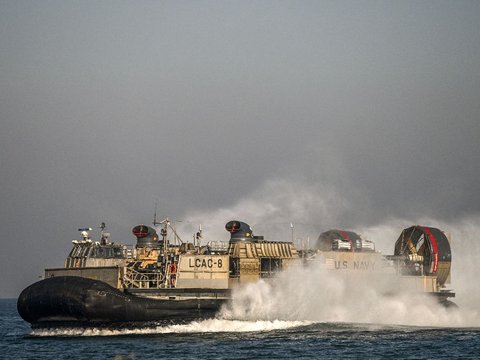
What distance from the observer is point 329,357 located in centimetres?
3428

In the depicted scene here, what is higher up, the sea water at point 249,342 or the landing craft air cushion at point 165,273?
the landing craft air cushion at point 165,273

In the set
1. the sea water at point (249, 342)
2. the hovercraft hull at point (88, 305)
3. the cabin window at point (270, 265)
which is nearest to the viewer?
the sea water at point (249, 342)

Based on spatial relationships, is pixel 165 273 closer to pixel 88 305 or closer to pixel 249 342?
pixel 88 305

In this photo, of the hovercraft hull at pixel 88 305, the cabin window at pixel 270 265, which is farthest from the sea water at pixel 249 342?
the cabin window at pixel 270 265

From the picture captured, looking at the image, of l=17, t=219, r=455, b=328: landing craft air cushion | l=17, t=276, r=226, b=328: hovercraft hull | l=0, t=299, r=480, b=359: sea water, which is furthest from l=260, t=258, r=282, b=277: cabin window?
l=17, t=276, r=226, b=328: hovercraft hull

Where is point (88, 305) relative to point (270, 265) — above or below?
below

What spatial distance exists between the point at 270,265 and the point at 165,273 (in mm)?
6134

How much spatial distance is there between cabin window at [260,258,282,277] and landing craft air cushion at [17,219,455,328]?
0.18ft

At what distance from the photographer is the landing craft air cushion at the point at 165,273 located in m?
39.8

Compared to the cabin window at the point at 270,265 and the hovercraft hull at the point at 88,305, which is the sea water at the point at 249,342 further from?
the cabin window at the point at 270,265

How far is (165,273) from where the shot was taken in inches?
1686

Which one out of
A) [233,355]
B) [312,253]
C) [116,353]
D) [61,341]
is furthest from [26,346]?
[312,253]

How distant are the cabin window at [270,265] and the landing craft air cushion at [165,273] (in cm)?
5

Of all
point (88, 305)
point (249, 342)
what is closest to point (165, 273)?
point (88, 305)
